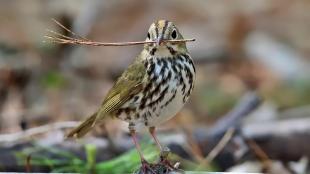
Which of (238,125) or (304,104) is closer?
(238,125)

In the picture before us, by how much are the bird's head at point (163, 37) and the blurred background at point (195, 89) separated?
0.68 m

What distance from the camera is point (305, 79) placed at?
8.83 metres

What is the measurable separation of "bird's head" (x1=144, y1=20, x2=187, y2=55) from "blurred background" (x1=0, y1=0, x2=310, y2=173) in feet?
2.24

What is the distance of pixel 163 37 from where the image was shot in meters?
4.27

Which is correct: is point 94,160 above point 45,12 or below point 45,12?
below

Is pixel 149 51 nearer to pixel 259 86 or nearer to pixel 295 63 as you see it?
pixel 259 86

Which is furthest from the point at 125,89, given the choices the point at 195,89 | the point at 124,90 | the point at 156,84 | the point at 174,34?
the point at 195,89

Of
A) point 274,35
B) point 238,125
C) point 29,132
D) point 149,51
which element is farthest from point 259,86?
point 149,51

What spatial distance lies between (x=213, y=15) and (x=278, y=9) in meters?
0.69

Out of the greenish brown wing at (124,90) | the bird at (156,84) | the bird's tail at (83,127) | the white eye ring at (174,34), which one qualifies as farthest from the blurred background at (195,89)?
the white eye ring at (174,34)

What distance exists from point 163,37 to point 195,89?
432 cm

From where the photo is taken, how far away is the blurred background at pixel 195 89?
5402 mm

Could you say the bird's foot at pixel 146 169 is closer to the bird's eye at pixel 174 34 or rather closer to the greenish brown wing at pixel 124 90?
the greenish brown wing at pixel 124 90

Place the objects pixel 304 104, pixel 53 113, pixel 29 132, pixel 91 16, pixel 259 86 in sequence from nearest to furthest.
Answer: pixel 29 132 < pixel 53 113 < pixel 304 104 < pixel 259 86 < pixel 91 16
